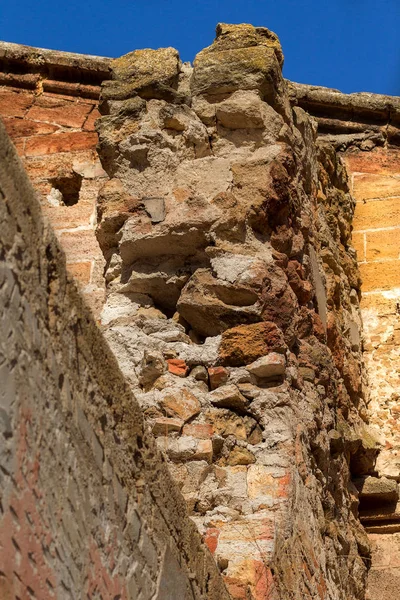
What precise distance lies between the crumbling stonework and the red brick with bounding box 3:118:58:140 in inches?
114

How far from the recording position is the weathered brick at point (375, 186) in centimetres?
723

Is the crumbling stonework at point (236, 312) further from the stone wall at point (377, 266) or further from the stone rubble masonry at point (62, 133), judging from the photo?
the stone rubble masonry at point (62, 133)

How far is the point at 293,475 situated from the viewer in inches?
160

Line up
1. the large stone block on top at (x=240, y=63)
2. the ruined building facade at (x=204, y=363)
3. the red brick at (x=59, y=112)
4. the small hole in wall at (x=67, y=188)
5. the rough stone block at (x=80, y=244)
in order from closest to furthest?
the ruined building facade at (x=204, y=363) → the large stone block on top at (x=240, y=63) → the rough stone block at (x=80, y=244) → the small hole in wall at (x=67, y=188) → the red brick at (x=59, y=112)

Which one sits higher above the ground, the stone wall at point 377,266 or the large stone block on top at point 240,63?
the large stone block on top at point 240,63

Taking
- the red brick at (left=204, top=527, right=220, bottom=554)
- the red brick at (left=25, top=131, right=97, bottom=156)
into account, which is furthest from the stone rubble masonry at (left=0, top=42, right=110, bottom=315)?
the red brick at (left=204, top=527, right=220, bottom=554)

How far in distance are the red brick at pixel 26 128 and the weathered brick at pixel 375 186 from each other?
6.96ft

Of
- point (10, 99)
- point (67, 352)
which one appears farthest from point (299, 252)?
point (10, 99)

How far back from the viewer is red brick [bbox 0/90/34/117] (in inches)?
328

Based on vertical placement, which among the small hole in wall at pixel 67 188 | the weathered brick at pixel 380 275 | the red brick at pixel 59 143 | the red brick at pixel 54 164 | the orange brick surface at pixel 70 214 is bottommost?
the weathered brick at pixel 380 275

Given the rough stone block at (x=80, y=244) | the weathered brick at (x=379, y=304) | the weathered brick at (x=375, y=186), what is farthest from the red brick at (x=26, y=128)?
the weathered brick at (x=379, y=304)

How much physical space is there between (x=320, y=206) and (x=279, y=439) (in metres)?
2.01

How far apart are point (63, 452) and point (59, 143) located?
19.3ft

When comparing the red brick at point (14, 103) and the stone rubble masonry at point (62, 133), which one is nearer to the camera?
the stone rubble masonry at point (62, 133)
